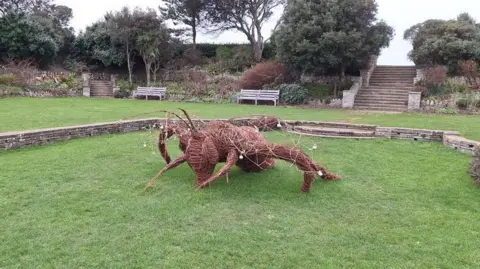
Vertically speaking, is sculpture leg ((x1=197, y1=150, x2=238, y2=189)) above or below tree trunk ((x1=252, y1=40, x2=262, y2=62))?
below

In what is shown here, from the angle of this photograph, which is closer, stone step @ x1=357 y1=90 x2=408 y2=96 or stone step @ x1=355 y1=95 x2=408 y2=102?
stone step @ x1=355 y1=95 x2=408 y2=102

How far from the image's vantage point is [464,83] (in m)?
16.4

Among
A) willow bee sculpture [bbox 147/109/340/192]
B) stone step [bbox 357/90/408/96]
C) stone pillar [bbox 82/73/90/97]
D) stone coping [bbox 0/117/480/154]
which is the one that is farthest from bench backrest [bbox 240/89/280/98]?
willow bee sculpture [bbox 147/109/340/192]

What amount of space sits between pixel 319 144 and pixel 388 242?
4.96 m

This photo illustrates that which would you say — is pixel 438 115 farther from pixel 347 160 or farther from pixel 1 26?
pixel 1 26

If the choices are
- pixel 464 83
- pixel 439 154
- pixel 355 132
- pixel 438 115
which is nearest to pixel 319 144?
pixel 355 132

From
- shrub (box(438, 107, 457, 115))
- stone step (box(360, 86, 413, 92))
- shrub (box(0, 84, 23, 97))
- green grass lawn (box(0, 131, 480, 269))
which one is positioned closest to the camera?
green grass lawn (box(0, 131, 480, 269))

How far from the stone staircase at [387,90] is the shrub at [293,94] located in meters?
2.32

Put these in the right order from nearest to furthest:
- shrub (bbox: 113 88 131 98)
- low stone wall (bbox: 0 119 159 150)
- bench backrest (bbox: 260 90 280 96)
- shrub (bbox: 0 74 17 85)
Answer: low stone wall (bbox: 0 119 159 150) → bench backrest (bbox: 260 90 280 96) → shrub (bbox: 0 74 17 85) → shrub (bbox: 113 88 131 98)

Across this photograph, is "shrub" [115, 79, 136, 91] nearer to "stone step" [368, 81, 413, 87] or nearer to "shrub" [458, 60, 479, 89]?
"stone step" [368, 81, 413, 87]

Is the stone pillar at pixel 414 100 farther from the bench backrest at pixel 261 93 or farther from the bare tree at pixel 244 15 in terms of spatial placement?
the bare tree at pixel 244 15

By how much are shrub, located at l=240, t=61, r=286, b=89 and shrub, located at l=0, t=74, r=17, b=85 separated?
447 inches

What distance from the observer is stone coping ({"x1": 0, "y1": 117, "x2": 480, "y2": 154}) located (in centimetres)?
771

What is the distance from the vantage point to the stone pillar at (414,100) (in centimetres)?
1542
